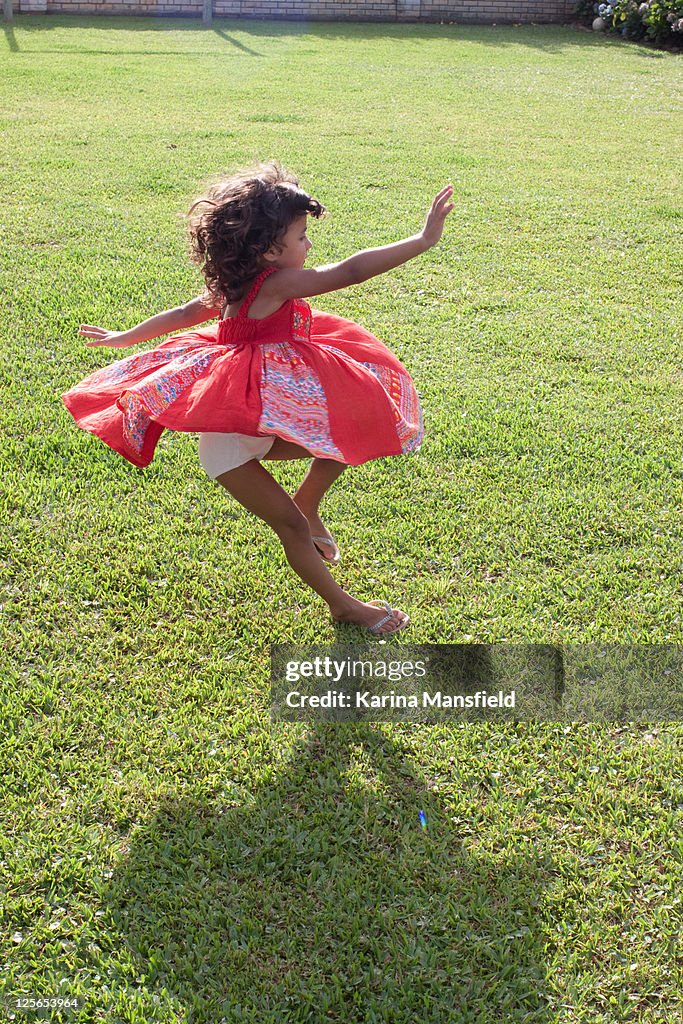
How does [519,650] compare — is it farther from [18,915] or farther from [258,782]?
[18,915]

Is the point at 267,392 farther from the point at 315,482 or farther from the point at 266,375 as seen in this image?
the point at 315,482

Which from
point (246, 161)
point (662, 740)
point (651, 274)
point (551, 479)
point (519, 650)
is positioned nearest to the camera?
point (662, 740)

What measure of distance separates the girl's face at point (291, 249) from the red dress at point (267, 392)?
38 millimetres

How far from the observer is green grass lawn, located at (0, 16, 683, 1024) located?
206 centimetres

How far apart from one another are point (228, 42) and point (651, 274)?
12176mm

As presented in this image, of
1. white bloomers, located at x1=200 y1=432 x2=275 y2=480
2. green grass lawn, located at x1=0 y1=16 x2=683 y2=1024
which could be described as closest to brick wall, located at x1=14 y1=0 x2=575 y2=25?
green grass lawn, located at x1=0 y1=16 x2=683 y2=1024

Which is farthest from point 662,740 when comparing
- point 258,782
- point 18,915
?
point 18,915

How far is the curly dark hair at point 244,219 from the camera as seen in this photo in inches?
101

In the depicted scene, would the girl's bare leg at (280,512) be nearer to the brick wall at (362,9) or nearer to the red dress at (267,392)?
the red dress at (267,392)

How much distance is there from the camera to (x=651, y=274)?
6.08 meters

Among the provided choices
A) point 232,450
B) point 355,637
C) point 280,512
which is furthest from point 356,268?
point 355,637

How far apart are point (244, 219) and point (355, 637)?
4.24 ft

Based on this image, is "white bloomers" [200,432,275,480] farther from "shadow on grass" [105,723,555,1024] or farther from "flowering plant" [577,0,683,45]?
"flowering plant" [577,0,683,45]

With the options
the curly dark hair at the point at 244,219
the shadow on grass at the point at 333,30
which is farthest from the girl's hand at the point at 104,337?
the shadow on grass at the point at 333,30
